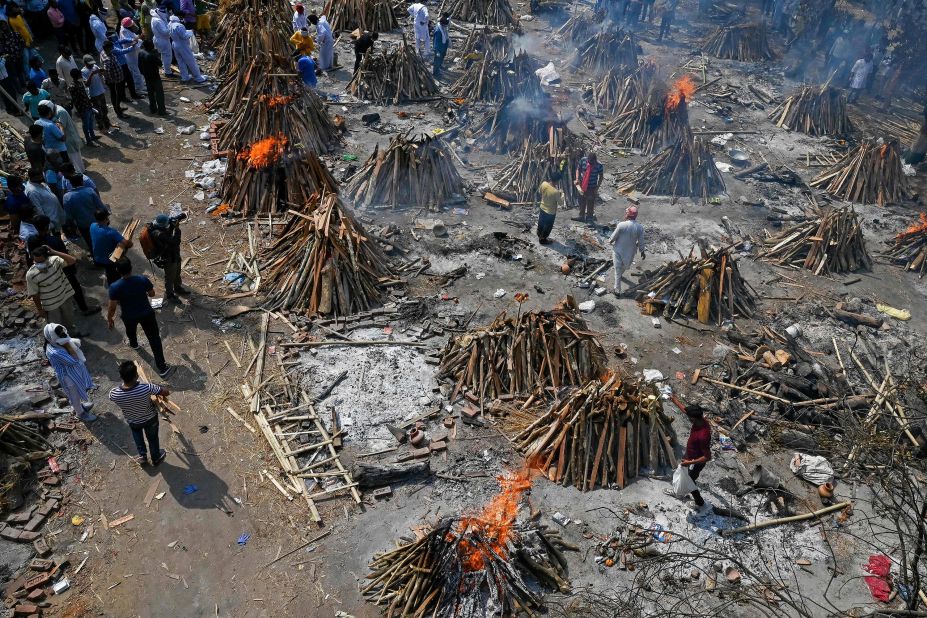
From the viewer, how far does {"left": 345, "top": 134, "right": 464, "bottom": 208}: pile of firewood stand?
14.6m

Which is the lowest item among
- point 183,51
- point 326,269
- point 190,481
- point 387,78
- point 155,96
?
point 190,481

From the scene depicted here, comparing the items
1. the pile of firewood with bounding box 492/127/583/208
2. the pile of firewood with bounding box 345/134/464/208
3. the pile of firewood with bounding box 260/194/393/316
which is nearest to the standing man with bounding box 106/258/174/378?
the pile of firewood with bounding box 260/194/393/316

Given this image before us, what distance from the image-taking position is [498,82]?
19.8 metres

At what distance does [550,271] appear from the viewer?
528 inches

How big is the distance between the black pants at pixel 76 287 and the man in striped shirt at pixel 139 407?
3396mm

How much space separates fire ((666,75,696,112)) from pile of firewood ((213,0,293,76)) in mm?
10701

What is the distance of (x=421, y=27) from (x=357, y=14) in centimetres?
289

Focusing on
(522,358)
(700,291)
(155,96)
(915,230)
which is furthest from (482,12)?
(522,358)

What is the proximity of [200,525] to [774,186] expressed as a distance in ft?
51.5

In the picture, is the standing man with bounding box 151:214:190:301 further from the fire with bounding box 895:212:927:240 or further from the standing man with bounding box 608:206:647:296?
the fire with bounding box 895:212:927:240

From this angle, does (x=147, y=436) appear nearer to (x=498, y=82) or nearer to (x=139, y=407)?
(x=139, y=407)

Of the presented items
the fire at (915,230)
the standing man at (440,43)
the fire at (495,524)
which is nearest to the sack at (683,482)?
the fire at (495,524)

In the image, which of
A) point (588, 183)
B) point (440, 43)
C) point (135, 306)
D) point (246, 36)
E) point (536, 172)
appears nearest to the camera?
point (135, 306)

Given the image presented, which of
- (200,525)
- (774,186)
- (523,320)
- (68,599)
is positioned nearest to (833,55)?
(774,186)
